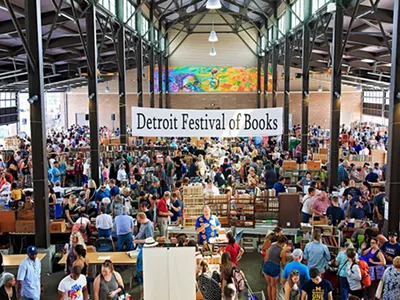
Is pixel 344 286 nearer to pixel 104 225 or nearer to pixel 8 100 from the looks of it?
pixel 104 225

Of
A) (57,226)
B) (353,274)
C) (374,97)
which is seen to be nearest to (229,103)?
(374,97)

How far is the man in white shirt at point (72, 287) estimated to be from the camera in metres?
5.48

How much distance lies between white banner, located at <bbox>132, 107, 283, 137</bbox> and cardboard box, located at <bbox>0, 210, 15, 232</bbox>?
4.22 meters

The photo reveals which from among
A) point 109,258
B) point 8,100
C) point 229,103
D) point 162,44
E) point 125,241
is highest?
point 162,44

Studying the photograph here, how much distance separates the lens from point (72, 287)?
5.50m

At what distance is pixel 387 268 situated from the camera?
6.00 metres

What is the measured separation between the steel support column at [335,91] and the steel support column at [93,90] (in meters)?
6.36

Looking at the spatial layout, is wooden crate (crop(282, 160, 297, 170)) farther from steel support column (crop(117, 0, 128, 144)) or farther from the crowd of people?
steel support column (crop(117, 0, 128, 144))

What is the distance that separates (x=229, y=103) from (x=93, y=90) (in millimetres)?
20099

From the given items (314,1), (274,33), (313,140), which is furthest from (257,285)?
(274,33)

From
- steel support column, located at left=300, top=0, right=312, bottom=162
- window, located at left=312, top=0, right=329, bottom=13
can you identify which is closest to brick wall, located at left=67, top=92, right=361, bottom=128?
steel support column, located at left=300, top=0, right=312, bottom=162

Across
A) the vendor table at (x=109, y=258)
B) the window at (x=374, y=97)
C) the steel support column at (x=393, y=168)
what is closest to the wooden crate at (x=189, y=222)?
the vendor table at (x=109, y=258)

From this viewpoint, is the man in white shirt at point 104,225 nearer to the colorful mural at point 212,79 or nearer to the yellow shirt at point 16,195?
the yellow shirt at point 16,195

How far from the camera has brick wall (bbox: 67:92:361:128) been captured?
1249 inches
